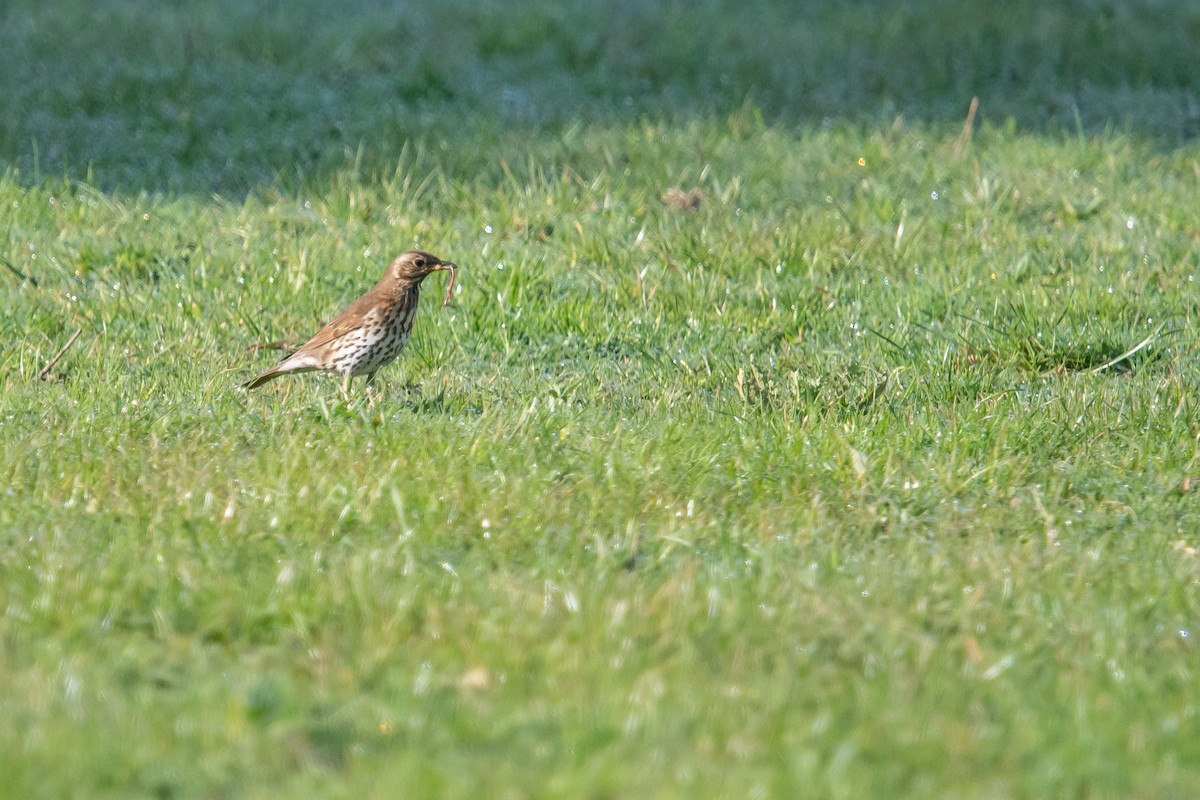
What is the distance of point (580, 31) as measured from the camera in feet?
43.8

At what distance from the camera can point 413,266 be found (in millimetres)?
7328

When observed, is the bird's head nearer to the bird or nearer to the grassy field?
the bird

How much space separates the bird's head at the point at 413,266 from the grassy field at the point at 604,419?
43 cm

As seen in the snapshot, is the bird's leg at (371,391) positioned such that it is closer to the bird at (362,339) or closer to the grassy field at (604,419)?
the bird at (362,339)

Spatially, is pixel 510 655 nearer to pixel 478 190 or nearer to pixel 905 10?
pixel 478 190

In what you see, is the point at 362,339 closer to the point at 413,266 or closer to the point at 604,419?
the point at 413,266

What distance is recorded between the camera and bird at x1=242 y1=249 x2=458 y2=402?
6.96m

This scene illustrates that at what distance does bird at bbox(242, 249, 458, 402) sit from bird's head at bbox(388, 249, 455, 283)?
2cm

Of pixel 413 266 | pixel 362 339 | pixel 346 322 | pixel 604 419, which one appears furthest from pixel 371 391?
pixel 604 419

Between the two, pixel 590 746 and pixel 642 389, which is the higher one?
pixel 590 746

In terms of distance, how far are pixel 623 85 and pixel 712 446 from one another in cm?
679

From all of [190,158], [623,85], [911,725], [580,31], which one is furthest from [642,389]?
[580,31]

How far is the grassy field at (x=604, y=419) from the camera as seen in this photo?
12.2 ft

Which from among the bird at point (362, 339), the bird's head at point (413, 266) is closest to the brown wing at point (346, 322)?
the bird at point (362, 339)
